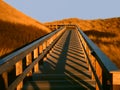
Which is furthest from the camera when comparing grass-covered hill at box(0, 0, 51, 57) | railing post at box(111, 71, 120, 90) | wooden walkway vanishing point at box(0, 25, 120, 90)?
grass-covered hill at box(0, 0, 51, 57)

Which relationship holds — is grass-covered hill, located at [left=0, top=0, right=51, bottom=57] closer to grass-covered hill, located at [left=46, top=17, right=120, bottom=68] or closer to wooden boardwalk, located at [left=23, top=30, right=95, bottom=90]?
wooden boardwalk, located at [left=23, top=30, right=95, bottom=90]

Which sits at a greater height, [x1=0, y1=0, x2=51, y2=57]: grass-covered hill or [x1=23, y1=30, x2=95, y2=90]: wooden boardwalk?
[x1=0, y1=0, x2=51, y2=57]: grass-covered hill

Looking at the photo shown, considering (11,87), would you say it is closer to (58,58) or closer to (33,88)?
(33,88)

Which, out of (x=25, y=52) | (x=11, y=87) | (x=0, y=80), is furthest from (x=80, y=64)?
(x=11, y=87)

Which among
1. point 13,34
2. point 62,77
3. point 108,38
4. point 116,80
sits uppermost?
point 13,34

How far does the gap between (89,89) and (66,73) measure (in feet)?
7.40

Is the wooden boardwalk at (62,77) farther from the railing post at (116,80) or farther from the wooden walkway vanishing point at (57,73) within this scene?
the railing post at (116,80)

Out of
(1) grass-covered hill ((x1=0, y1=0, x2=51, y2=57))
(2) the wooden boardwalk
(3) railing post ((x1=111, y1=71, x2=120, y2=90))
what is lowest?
(2) the wooden boardwalk

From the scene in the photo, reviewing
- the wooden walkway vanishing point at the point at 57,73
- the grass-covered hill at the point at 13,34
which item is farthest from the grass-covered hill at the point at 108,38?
the wooden walkway vanishing point at the point at 57,73

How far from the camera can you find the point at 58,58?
14047 millimetres

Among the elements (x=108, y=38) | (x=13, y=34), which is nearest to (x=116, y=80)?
(x=13, y=34)

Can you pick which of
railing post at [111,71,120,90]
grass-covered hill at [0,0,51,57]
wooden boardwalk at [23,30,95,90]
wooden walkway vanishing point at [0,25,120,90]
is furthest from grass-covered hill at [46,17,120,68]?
railing post at [111,71,120,90]

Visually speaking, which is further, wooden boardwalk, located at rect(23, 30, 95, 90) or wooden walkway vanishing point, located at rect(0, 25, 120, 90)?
wooden boardwalk, located at rect(23, 30, 95, 90)

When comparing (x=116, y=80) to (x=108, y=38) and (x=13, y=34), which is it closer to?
(x=13, y=34)
